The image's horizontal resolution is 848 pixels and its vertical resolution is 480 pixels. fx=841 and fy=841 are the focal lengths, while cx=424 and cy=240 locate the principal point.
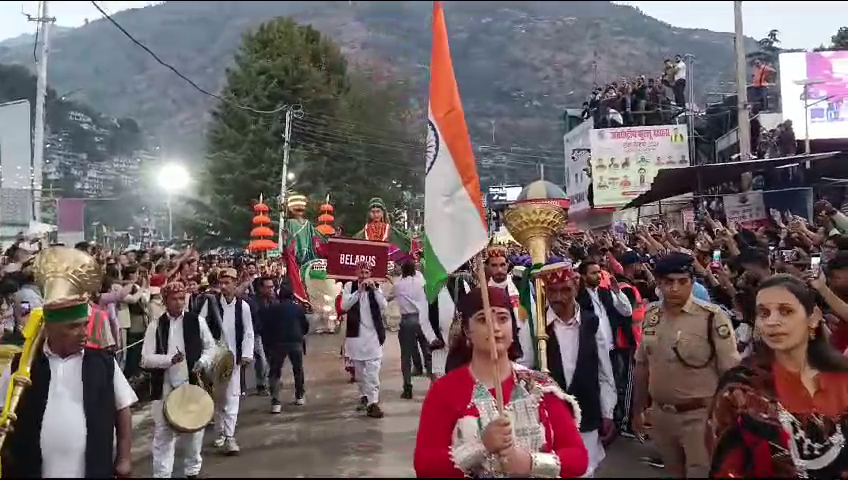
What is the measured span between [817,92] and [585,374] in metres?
16.5

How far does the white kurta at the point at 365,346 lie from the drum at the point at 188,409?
3.94m

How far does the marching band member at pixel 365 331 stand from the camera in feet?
33.2

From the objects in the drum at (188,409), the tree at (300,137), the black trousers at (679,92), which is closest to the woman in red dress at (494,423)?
the drum at (188,409)

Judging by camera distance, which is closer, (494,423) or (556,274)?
(494,423)

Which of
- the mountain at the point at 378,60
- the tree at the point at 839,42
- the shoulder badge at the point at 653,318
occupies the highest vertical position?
the mountain at the point at 378,60

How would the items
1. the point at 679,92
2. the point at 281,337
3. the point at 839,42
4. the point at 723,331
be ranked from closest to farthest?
the point at 723,331, the point at 281,337, the point at 839,42, the point at 679,92

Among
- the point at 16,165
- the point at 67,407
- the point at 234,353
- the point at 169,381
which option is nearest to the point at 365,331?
the point at 234,353

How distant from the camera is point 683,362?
4844 mm

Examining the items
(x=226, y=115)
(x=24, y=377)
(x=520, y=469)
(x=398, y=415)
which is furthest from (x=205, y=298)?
(x=226, y=115)

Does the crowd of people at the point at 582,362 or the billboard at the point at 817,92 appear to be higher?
the billboard at the point at 817,92

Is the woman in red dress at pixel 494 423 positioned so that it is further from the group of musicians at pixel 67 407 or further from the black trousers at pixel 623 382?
the black trousers at pixel 623 382

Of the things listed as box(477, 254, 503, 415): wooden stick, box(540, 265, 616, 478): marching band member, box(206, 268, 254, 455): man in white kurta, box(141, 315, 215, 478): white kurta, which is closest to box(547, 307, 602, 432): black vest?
box(540, 265, 616, 478): marching band member

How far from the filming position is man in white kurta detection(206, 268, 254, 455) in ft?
27.0

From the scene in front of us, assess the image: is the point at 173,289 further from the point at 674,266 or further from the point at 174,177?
the point at 174,177
